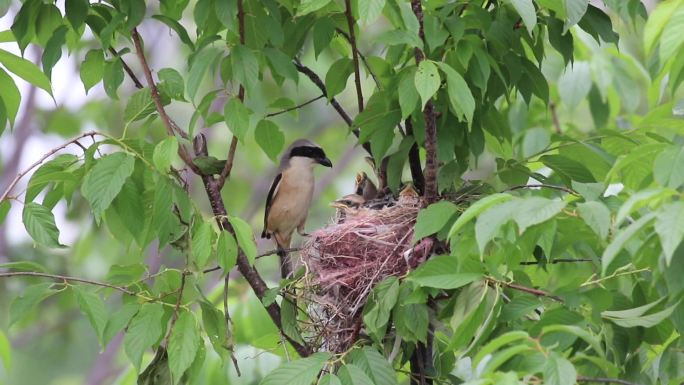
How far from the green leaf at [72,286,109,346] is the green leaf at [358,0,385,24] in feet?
4.50

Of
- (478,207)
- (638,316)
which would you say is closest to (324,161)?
(638,316)

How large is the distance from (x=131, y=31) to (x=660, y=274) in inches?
84.4

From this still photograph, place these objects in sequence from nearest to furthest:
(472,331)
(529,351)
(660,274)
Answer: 1. (529,351)
2. (660,274)
3. (472,331)

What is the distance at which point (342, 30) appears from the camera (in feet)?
13.7

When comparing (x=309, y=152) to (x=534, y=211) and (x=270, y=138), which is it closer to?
(x=270, y=138)

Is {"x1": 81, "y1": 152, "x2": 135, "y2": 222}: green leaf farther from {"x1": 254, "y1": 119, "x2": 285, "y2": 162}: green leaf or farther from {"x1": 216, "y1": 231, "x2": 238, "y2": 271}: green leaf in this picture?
{"x1": 254, "y1": 119, "x2": 285, "y2": 162}: green leaf

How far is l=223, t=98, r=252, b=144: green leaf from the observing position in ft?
12.1

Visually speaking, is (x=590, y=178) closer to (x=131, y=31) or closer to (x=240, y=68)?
(x=240, y=68)

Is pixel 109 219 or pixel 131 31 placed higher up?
pixel 131 31

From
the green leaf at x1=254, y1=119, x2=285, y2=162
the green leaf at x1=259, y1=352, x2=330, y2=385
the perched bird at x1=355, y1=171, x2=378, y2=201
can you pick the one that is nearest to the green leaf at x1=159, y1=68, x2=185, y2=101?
the green leaf at x1=254, y1=119, x2=285, y2=162

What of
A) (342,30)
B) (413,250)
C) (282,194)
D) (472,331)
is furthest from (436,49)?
(282,194)

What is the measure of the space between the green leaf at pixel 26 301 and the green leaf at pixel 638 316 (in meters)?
1.84

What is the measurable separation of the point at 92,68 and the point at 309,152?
111 inches

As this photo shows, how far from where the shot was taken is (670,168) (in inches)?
105
